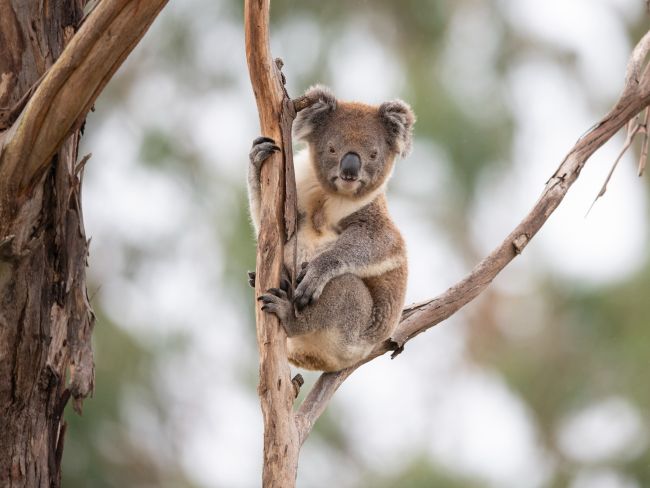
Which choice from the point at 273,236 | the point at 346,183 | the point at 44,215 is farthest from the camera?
the point at 346,183

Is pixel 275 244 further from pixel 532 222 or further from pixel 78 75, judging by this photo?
pixel 532 222

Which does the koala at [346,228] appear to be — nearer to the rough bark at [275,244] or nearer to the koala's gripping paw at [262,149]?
the rough bark at [275,244]

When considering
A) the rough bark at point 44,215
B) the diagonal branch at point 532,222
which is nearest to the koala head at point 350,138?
the diagonal branch at point 532,222

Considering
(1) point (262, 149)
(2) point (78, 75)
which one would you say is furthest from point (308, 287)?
(2) point (78, 75)

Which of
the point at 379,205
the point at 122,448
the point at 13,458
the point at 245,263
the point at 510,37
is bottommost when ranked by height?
the point at 13,458

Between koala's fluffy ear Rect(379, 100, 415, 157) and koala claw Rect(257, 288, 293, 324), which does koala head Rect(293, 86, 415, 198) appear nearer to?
koala's fluffy ear Rect(379, 100, 415, 157)

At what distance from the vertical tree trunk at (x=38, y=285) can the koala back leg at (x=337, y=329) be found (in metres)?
1.12

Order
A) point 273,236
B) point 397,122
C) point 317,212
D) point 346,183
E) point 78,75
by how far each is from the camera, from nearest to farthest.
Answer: point 78,75
point 273,236
point 346,183
point 317,212
point 397,122

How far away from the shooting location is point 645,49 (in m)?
4.30

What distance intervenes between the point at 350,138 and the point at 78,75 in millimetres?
1710

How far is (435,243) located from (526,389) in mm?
1769

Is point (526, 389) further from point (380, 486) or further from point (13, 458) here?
point (13, 458)

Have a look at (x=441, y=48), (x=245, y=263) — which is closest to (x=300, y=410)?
(x=245, y=263)

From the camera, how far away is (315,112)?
4.47 m
